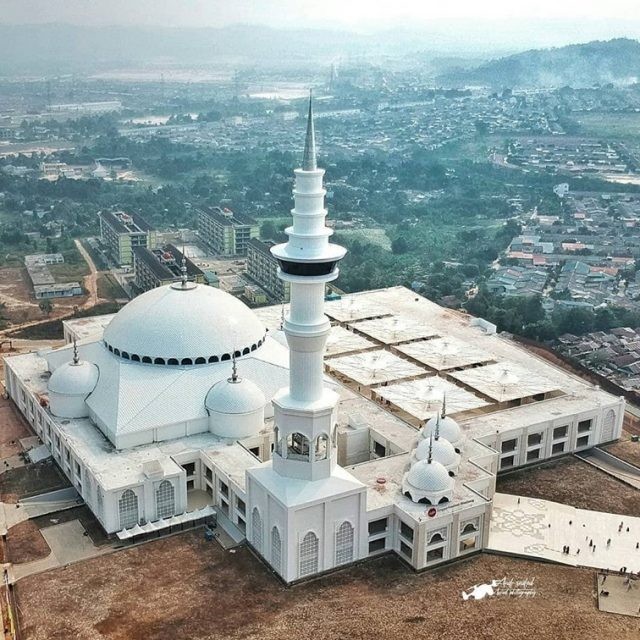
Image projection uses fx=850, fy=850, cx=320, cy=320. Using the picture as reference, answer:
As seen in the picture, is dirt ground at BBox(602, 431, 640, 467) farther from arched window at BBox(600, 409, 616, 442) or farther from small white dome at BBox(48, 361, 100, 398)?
small white dome at BBox(48, 361, 100, 398)

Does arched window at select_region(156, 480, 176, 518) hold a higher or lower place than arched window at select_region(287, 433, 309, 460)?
lower

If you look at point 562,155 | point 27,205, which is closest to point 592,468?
point 27,205

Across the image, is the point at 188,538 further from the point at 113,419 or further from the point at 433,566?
the point at 433,566

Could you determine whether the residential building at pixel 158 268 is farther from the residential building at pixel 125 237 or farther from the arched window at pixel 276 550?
the arched window at pixel 276 550

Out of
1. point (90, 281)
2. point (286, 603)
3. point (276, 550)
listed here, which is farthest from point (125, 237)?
point (286, 603)

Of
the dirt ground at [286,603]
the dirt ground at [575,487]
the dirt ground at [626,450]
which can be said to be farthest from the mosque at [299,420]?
the dirt ground at [286,603]

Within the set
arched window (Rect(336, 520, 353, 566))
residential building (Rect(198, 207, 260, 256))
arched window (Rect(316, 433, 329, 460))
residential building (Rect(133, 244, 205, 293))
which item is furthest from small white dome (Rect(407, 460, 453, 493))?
residential building (Rect(198, 207, 260, 256))

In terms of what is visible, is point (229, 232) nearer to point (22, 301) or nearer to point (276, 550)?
point (22, 301)
